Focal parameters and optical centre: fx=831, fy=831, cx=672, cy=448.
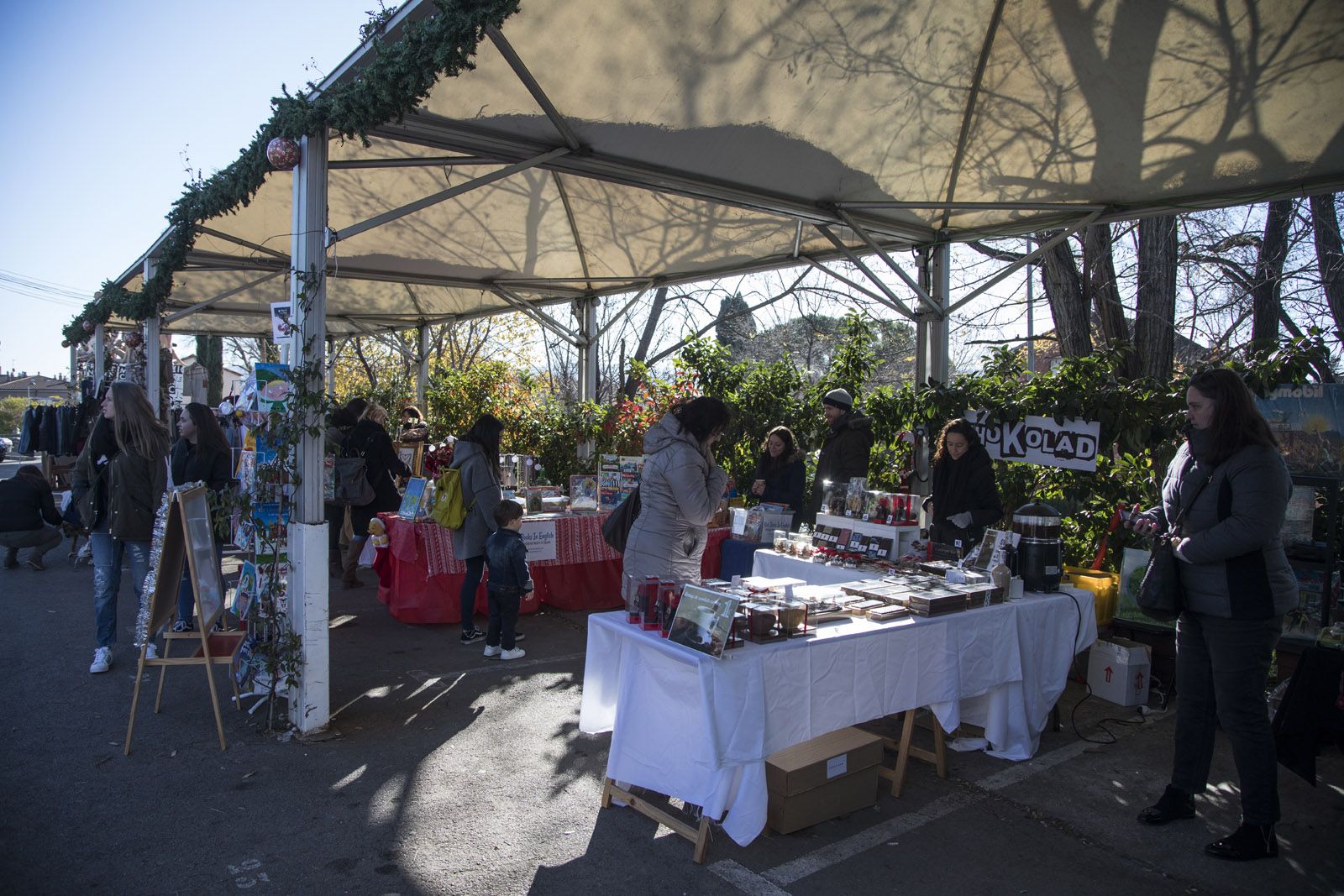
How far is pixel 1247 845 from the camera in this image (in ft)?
10.3

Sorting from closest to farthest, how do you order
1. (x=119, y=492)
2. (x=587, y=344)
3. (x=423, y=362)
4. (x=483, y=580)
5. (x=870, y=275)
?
(x=119, y=492) < (x=483, y=580) < (x=870, y=275) < (x=587, y=344) < (x=423, y=362)

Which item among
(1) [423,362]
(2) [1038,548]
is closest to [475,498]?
(2) [1038,548]

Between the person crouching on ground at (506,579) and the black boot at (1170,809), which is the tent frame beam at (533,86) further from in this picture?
the black boot at (1170,809)

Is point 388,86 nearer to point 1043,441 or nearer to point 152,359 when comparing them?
point 1043,441

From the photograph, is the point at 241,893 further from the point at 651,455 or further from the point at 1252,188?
the point at 1252,188

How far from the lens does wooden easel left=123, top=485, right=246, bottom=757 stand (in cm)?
402

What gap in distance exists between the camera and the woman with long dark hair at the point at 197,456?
5.30m

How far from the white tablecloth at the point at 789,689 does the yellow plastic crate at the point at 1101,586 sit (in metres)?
1.20

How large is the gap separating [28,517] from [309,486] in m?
6.22

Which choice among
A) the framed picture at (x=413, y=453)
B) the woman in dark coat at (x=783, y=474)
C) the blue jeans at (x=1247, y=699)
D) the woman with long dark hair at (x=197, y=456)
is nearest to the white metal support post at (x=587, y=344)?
the framed picture at (x=413, y=453)

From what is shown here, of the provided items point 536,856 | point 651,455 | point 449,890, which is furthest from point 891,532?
point 449,890

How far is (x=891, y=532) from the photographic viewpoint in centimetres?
476

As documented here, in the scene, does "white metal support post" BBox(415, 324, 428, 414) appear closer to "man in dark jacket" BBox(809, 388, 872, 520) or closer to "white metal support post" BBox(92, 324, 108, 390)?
"white metal support post" BBox(92, 324, 108, 390)

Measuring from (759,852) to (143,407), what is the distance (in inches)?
177
